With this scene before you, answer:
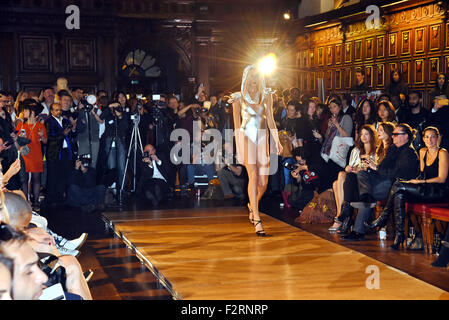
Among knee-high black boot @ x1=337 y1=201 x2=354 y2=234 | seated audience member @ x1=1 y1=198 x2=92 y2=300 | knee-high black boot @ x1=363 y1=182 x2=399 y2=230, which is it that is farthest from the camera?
knee-high black boot @ x1=337 y1=201 x2=354 y2=234

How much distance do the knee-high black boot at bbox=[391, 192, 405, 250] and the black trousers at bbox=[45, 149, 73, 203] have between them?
17.3 ft

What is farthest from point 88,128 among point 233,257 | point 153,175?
point 233,257

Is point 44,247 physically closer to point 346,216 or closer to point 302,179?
point 346,216

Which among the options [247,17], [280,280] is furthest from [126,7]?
[280,280]

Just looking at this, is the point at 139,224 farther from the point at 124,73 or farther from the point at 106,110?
the point at 124,73

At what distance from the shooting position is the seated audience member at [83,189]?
9289 mm

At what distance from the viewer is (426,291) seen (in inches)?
179

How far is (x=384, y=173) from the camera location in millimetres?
6922

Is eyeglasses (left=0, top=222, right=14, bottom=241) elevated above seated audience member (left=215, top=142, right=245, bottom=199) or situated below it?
above

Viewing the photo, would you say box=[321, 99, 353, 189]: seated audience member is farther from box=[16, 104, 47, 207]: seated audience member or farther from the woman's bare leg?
box=[16, 104, 47, 207]: seated audience member

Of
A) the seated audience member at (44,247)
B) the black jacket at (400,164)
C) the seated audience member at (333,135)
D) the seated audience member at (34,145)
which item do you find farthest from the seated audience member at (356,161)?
the seated audience member at (34,145)

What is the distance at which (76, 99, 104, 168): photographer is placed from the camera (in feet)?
32.6

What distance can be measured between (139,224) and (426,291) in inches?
145

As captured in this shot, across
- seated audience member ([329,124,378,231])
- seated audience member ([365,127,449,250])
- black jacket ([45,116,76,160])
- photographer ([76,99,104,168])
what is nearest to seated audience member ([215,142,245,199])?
photographer ([76,99,104,168])
